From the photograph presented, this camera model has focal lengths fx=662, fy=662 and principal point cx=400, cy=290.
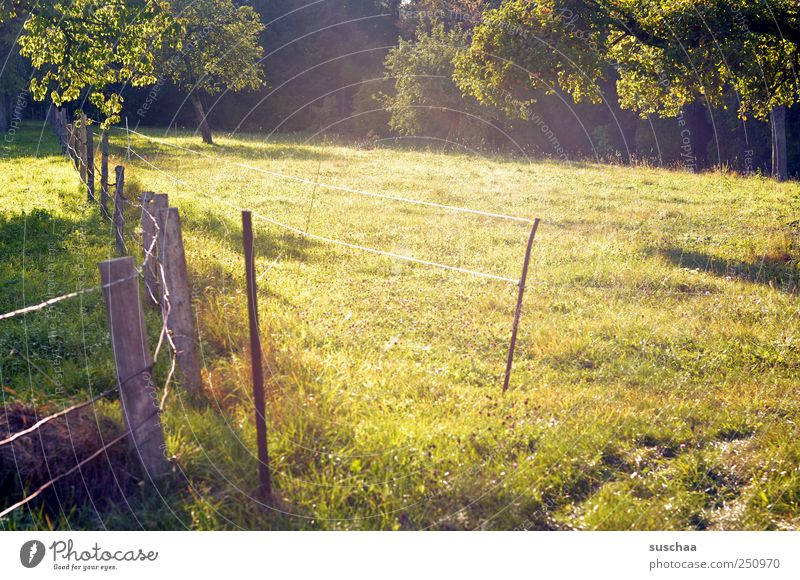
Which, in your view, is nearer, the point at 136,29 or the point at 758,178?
the point at 136,29

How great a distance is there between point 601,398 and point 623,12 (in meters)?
11.0

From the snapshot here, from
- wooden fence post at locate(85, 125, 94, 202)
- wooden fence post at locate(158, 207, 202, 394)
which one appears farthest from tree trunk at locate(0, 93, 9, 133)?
wooden fence post at locate(158, 207, 202, 394)

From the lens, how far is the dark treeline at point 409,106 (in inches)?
1264


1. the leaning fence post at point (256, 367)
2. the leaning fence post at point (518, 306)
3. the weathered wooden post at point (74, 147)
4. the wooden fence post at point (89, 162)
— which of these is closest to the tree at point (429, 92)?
the weathered wooden post at point (74, 147)

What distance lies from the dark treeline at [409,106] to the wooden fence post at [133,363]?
23451 millimetres

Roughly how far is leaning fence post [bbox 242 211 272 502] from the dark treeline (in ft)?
76.4

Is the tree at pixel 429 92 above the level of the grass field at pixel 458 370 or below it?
above

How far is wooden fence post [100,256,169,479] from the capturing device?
425cm

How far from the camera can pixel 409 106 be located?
98.3 ft

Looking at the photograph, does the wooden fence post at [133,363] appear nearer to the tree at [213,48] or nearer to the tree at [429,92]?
the tree at [429,92]

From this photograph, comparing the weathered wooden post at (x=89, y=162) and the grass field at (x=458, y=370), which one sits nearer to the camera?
the grass field at (x=458, y=370)

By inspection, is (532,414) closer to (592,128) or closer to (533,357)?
(533,357)

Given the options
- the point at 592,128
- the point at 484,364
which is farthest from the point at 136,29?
the point at 592,128

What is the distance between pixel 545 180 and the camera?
878 inches
